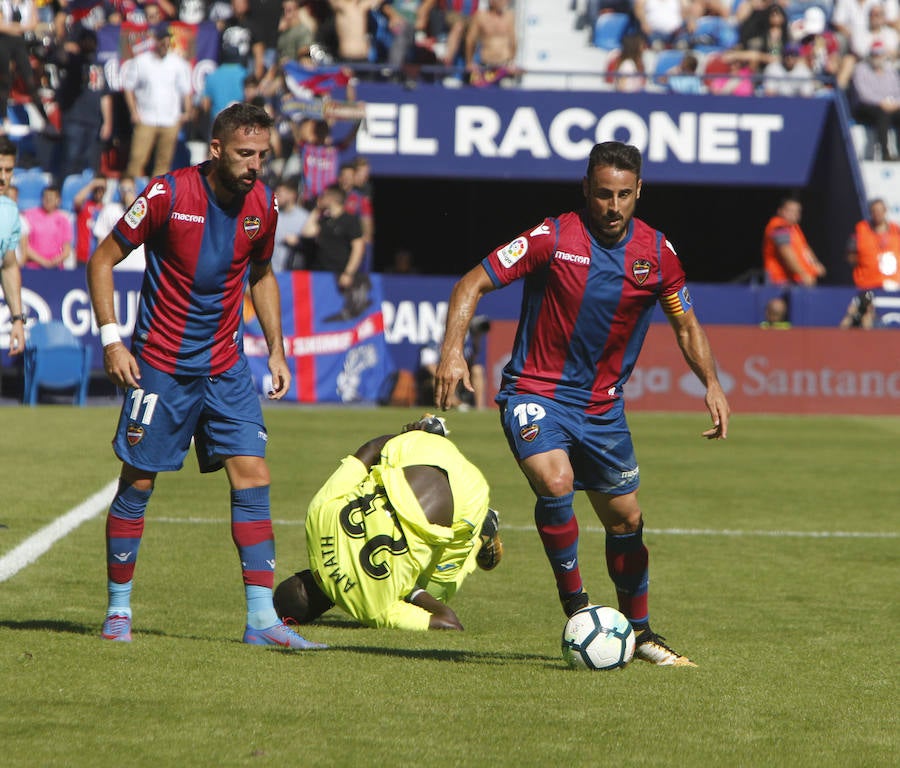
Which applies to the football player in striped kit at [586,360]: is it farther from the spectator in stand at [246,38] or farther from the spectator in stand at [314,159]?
the spectator in stand at [246,38]

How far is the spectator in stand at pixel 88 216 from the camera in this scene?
21.0m

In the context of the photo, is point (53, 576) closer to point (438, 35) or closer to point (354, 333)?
point (354, 333)

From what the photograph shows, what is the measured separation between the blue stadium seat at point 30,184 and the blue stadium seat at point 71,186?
27 cm

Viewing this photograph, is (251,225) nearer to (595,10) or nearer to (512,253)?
(512,253)

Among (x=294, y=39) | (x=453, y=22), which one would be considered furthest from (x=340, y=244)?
(x=453, y=22)

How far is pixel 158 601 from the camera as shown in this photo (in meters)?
7.54

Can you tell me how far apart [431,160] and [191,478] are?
38.6 ft

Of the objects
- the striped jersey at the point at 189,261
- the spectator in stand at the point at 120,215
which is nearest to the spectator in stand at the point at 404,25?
the spectator in stand at the point at 120,215

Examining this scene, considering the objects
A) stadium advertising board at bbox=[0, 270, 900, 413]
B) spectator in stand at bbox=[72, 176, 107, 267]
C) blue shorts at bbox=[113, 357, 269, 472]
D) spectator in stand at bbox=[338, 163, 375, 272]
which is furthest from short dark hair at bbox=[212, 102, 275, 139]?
spectator in stand at bbox=[72, 176, 107, 267]

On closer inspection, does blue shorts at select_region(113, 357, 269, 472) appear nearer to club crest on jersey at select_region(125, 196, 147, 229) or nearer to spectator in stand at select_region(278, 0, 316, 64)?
club crest on jersey at select_region(125, 196, 147, 229)

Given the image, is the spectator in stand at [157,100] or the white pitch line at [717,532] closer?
the white pitch line at [717,532]

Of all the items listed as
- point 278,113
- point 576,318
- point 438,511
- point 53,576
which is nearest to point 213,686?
point 438,511

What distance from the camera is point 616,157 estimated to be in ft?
20.2

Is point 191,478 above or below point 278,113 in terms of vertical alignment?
below
